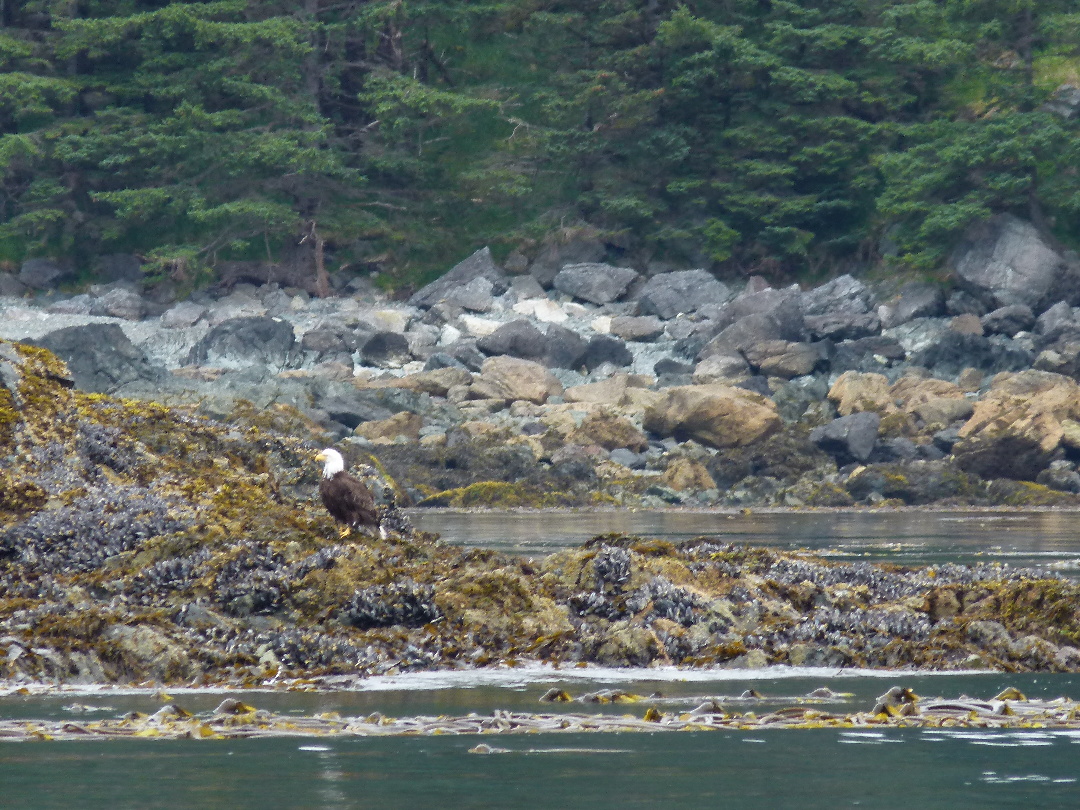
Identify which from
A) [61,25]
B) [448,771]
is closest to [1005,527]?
[448,771]

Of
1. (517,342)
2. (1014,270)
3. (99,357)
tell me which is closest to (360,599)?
(99,357)

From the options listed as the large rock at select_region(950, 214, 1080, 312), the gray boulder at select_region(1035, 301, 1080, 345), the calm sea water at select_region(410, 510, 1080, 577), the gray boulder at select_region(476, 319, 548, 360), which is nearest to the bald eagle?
the calm sea water at select_region(410, 510, 1080, 577)

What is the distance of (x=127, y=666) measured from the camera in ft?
31.4

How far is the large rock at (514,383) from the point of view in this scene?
3512 centimetres

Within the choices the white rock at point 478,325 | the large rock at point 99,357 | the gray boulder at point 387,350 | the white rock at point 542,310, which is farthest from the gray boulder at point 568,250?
the large rock at point 99,357

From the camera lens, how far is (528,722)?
805 centimetres

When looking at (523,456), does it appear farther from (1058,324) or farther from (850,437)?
(1058,324)

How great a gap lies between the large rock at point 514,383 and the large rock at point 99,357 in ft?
20.3

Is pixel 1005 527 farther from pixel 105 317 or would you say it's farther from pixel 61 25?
pixel 61 25

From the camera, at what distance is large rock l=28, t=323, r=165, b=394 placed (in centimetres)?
3388

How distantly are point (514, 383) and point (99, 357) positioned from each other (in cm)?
799

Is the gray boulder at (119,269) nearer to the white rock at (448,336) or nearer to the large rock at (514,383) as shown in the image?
the white rock at (448,336)

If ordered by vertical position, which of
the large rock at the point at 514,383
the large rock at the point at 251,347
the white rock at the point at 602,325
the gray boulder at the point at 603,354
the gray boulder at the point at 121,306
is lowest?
the large rock at the point at 514,383

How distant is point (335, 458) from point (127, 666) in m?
2.76
